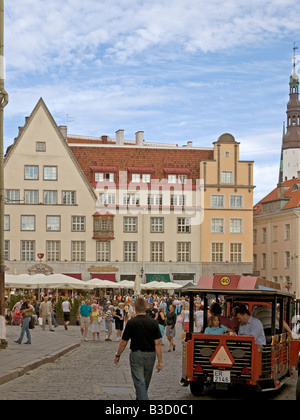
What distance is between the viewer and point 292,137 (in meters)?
128

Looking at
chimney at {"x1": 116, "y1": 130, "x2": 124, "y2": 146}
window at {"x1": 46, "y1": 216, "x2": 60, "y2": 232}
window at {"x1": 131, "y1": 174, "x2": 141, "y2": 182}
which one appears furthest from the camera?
chimney at {"x1": 116, "y1": 130, "x2": 124, "y2": 146}

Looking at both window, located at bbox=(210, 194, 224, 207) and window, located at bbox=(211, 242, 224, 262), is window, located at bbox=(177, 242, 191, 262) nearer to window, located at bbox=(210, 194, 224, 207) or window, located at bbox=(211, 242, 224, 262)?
window, located at bbox=(211, 242, 224, 262)

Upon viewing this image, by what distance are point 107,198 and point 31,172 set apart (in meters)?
7.81

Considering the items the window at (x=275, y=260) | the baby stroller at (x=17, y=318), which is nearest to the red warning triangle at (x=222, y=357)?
the baby stroller at (x=17, y=318)

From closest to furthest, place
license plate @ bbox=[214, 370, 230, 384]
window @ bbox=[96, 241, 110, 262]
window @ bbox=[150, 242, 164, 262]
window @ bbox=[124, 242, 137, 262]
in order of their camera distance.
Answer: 1. license plate @ bbox=[214, 370, 230, 384]
2. window @ bbox=[96, 241, 110, 262]
3. window @ bbox=[124, 242, 137, 262]
4. window @ bbox=[150, 242, 164, 262]

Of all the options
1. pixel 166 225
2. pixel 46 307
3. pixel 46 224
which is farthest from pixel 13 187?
pixel 46 307

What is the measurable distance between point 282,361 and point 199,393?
2146 mm

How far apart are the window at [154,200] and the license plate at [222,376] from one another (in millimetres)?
63862

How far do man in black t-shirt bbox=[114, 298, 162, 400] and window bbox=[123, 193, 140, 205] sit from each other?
66.5 m

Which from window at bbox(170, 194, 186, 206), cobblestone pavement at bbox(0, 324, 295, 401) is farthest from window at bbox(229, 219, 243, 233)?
cobblestone pavement at bbox(0, 324, 295, 401)

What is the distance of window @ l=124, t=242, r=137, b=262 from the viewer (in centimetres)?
7744

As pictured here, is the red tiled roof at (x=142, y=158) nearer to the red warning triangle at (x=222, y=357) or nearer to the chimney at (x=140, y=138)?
the chimney at (x=140, y=138)

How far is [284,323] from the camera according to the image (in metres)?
17.9
